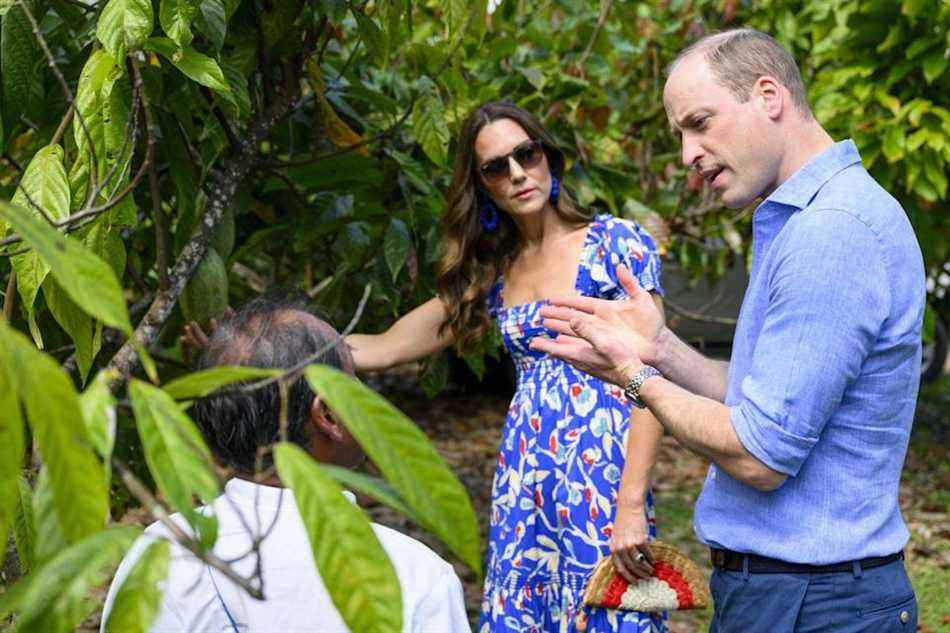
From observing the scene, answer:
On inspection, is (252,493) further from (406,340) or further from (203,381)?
(406,340)

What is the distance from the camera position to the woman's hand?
313 cm

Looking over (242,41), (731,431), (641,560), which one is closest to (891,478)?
(731,431)

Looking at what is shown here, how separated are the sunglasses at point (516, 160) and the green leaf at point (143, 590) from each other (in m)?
2.77

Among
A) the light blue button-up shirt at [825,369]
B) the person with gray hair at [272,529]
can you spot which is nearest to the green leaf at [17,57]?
the person with gray hair at [272,529]

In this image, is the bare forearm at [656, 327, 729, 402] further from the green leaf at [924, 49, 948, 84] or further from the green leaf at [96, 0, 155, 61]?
the green leaf at [924, 49, 948, 84]

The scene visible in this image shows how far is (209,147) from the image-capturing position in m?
2.92

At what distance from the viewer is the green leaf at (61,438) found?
0.83m

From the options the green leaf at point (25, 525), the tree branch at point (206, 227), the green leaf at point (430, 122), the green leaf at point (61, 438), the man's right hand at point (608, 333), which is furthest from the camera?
the green leaf at point (430, 122)

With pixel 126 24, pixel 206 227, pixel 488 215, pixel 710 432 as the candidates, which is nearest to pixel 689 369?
pixel 710 432

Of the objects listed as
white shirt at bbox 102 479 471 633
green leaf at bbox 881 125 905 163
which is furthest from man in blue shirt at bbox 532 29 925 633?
green leaf at bbox 881 125 905 163

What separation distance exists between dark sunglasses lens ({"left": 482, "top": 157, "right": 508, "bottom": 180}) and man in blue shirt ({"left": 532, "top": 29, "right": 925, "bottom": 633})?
1.33 metres

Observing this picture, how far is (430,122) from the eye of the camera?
10.3ft

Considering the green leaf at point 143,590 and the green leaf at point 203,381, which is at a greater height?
the green leaf at point 203,381

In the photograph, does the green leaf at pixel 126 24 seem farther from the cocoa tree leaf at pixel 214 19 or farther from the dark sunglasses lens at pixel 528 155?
the dark sunglasses lens at pixel 528 155
